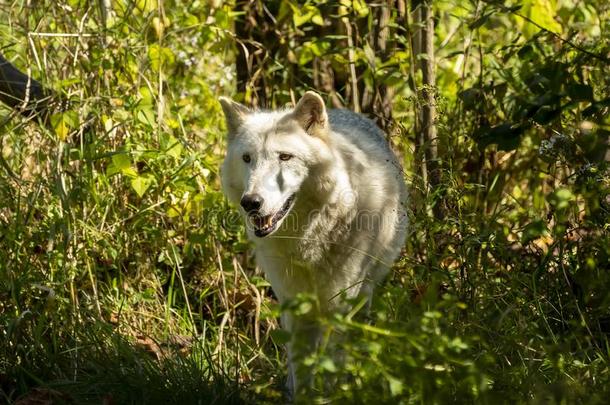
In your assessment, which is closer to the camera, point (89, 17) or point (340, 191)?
point (340, 191)

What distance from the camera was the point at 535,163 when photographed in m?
6.70

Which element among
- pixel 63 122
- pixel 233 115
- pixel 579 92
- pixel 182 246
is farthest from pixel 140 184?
pixel 579 92

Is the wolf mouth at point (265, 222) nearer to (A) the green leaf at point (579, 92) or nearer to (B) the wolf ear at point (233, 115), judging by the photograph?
(B) the wolf ear at point (233, 115)

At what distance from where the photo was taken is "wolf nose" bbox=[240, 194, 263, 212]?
4.24m

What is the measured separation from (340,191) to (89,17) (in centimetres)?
224

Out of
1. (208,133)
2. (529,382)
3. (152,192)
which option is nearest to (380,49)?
(208,133)

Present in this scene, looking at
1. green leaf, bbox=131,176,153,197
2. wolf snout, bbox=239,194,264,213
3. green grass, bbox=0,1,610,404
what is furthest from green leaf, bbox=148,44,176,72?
wolf snout, bbox=239,194,264,213

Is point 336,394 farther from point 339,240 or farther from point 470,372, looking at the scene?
point 339,240

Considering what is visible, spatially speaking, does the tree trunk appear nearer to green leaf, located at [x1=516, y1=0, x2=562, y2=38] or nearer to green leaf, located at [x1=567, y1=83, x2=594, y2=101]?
green leaf, located at [x1=516, y1=0, x2=562, y2=38]

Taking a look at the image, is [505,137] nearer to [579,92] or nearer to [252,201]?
[579,92]

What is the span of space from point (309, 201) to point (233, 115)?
70 centimetres

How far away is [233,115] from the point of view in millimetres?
4887

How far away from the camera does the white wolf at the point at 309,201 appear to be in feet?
14.8

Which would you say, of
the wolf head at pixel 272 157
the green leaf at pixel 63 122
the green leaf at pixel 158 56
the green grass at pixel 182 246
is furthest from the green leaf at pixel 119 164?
the green leaf at pixel 158 56
